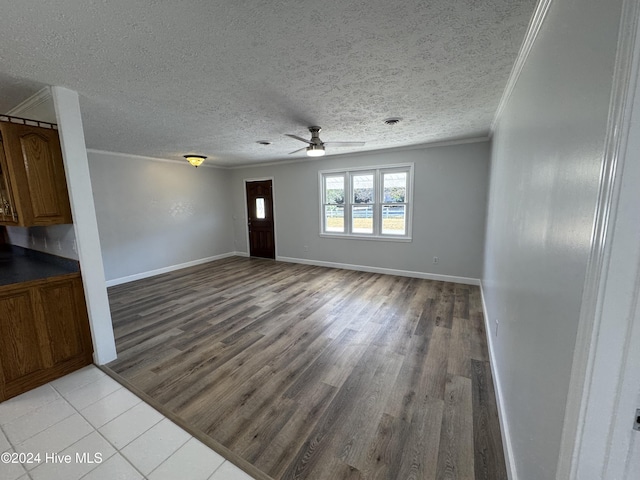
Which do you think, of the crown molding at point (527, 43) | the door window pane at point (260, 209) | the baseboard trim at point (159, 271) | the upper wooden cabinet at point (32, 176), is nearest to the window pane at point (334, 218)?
the door window pane at point (260, 209)

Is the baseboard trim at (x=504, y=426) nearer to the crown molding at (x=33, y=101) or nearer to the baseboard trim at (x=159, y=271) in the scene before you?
the crown molding at (x=33, y=101)

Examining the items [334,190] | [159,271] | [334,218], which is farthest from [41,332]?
[334,190]

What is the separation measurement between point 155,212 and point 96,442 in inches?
186

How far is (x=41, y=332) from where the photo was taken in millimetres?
2193

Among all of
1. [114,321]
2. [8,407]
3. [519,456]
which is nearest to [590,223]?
[519,456]

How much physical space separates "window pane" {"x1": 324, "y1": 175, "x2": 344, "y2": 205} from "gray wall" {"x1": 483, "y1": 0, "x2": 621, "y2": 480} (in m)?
4.04

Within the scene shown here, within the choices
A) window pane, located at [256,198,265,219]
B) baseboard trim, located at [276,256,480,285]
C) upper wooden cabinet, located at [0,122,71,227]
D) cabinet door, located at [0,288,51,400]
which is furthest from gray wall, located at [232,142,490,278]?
cabinet door, located at [0,288,51,400]

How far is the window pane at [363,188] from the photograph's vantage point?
5279 millimetres

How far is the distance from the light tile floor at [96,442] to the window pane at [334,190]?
4660mm

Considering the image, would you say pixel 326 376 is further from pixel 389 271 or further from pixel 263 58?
pixel 389 271

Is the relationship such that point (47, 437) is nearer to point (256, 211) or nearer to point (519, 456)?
point (519, 456)

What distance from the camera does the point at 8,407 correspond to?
1.95 metres

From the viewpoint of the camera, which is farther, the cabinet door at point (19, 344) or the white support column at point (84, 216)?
the white support column at point (84, 216)

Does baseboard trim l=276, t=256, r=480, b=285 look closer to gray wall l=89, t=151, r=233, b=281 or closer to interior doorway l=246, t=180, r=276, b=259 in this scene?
interior doorway l=246, t=180, r=276, b=259
